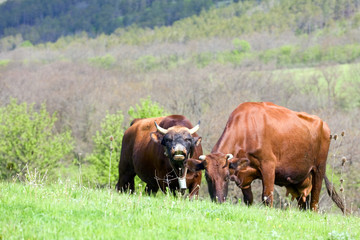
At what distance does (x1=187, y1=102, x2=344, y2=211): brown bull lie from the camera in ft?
34.3

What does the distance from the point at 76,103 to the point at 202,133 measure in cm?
3215

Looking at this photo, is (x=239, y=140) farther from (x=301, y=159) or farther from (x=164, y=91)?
(x=164, y=91)

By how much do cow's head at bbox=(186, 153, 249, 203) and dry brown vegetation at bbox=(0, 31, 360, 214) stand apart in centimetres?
2534

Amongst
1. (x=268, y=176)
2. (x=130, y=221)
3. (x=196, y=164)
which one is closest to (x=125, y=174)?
(x=196, y=164)

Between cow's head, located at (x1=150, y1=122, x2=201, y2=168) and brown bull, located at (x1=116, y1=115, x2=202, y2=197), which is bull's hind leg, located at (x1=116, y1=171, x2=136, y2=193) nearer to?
brown bull, located at (x1=116, y1=115, x2=202, y2=197)

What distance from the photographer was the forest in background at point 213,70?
201 ft

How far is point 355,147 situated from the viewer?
42656 mm

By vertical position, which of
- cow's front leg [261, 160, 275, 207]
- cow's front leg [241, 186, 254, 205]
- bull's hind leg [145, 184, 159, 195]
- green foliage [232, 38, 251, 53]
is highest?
cow's front leg [261, 160, 275, 207]

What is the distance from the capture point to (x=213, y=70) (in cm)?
9181

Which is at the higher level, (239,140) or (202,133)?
(239,140)

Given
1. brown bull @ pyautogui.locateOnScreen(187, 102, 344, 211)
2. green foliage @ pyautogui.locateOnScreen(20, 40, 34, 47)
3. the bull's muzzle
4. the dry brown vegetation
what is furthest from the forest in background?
the bull's muzzle

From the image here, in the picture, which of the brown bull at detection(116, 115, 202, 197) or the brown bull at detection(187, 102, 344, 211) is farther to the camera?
the brown bull at detection(116, 115, 202, 197)

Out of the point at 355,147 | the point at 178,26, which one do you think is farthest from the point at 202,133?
the point at 178,26

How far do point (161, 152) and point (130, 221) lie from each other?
668cm
